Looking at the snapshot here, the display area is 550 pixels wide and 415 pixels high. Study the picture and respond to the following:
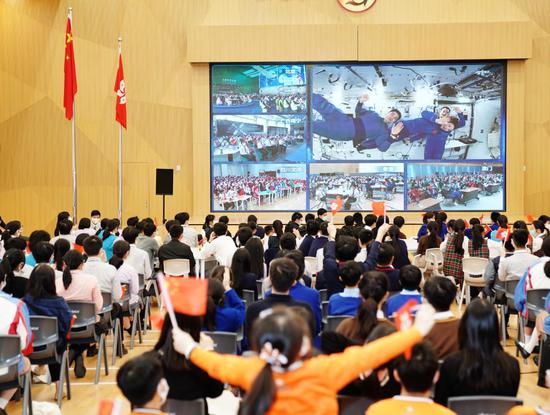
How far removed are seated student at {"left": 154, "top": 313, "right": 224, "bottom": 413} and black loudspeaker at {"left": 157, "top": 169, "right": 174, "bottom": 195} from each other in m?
12.9

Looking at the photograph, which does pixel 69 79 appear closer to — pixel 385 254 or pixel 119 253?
pixel 119 253

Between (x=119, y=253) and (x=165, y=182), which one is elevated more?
(x=165, y=182)

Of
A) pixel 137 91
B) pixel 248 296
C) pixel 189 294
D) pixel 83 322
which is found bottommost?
pixel 83 322

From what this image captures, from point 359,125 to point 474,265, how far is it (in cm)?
866

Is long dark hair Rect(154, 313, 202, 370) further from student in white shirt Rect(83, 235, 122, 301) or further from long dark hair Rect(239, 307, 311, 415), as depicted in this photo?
student in white shirt Rect(83, 235, 122, 301)

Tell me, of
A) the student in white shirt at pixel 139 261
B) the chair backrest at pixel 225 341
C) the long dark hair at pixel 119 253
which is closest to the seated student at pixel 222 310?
the chair backrest at pixel 225 341

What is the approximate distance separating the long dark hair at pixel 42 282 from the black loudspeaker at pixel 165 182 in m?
10.7

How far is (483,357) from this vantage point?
361cm

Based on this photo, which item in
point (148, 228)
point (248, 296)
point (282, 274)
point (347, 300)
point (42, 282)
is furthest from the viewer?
point (148, 228)

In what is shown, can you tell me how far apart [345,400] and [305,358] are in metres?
1.06

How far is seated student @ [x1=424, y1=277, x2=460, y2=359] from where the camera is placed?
14.1 ft

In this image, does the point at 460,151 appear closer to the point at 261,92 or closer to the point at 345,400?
the point at 261,92

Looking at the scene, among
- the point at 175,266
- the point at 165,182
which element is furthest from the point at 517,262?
the point at 165,182

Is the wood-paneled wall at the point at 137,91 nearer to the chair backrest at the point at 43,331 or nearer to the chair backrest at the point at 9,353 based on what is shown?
the chair backrest at the point at 43,331
